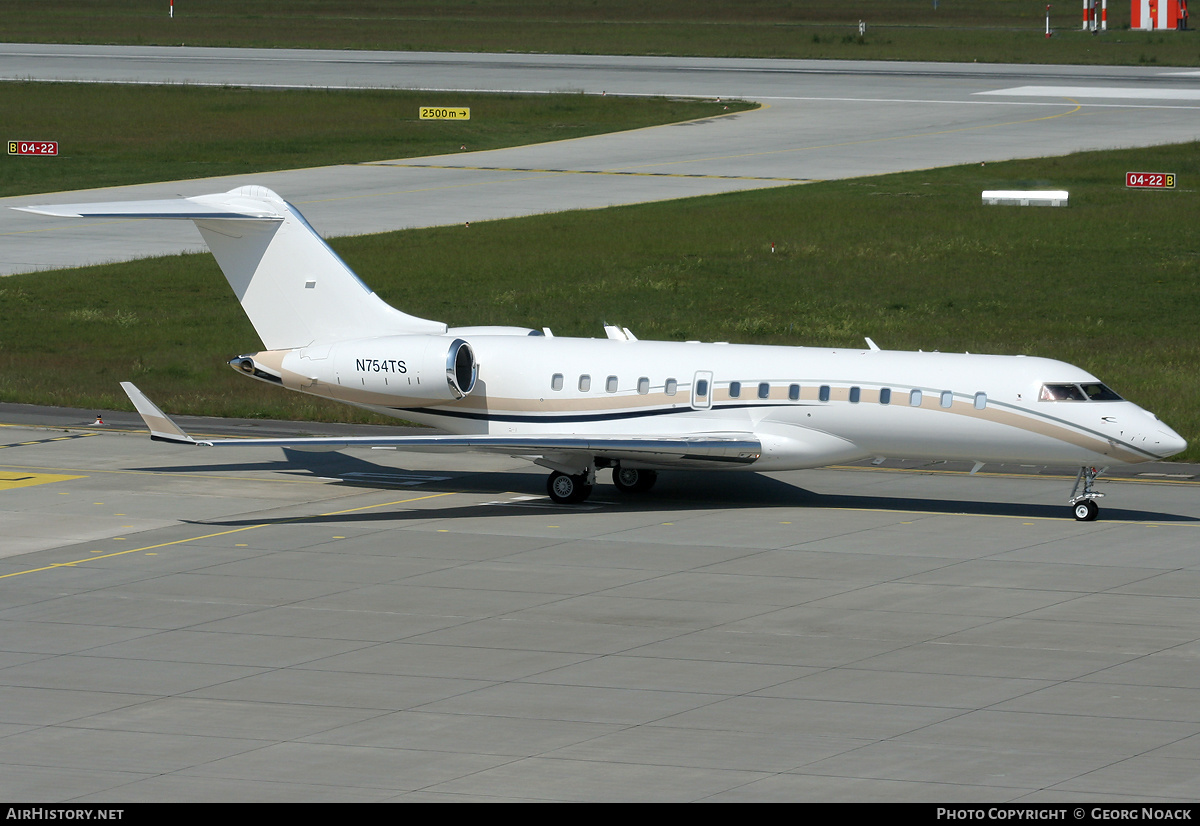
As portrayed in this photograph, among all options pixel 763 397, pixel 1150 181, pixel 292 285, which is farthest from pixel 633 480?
pixel 1150 181

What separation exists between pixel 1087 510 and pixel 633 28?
10969 centimetres

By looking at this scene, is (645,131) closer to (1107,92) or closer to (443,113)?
(443,113)

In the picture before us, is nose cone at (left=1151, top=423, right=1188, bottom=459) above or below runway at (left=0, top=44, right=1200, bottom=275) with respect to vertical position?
below

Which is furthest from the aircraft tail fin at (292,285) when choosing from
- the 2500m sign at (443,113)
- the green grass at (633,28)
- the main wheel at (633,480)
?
the green grass at (633,28)

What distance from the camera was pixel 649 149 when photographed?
3002 inches

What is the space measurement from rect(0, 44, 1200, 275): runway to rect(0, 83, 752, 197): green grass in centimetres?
211

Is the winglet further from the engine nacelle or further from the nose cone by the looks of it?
the nose cone

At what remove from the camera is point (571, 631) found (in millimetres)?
22594

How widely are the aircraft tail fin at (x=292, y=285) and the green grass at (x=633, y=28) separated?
83.3 m

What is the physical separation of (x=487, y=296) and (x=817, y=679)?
31.6 m

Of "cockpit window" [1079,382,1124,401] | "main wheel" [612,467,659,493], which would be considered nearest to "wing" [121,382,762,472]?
"main wheel" [612,467,659,493]

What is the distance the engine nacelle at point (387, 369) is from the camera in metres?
31.2

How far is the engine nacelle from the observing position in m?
31.2

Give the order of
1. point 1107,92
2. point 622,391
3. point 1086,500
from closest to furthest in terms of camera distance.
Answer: point 1086,500, point 622,391, point 1107,92
